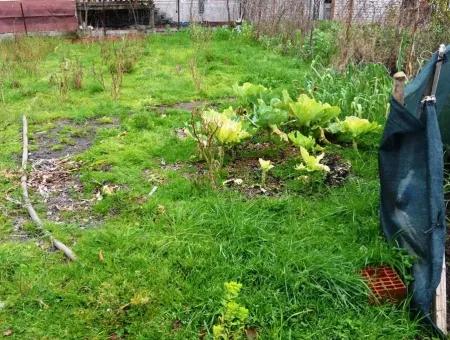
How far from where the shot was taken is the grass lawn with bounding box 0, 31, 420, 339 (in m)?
2.62

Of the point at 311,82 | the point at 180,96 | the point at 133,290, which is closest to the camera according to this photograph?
the point at 133,290

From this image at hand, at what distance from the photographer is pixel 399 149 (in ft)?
9.60

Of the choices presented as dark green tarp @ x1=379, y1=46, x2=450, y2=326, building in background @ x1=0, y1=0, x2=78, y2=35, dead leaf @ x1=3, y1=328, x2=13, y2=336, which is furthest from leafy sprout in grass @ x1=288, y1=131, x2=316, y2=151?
building in background @ x1=0, y1=0, x2=78, y2=35

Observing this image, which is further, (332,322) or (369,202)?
(369,202)

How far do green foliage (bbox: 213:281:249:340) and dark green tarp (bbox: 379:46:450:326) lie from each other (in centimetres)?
103

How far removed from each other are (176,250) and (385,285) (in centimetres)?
130

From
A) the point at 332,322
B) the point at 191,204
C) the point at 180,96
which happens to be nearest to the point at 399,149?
the point at 332,322

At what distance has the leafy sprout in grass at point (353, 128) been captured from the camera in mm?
4367

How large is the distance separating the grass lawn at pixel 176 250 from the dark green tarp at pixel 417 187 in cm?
14

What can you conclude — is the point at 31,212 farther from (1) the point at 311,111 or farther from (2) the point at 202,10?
(2) the point at 202,10

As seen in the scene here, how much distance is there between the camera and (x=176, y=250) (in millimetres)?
3141

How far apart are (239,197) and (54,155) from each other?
2.29 m

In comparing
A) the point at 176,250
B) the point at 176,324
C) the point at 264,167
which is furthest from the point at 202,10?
the point at 176,324

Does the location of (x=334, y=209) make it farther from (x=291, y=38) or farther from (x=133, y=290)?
(x=291, y=38)
